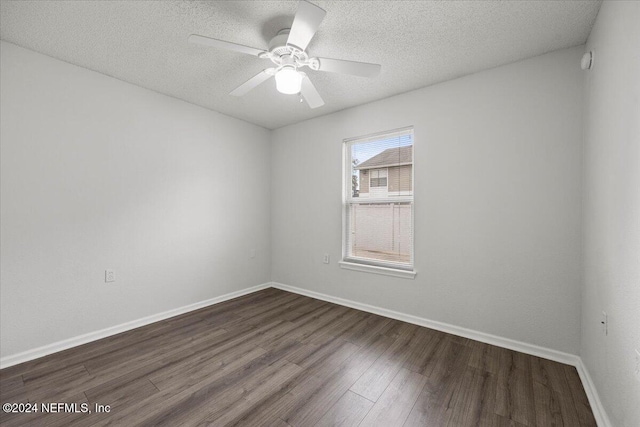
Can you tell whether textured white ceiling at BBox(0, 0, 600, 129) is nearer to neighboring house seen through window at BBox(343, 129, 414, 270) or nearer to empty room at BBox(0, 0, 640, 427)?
empty room at BBox(0, 0, 640, 427)

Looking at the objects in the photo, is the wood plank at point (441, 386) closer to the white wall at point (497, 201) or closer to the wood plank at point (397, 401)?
the wood plank at point (397, 401)

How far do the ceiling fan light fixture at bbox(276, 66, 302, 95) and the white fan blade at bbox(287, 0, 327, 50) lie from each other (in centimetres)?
22

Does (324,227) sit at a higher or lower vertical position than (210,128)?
lower

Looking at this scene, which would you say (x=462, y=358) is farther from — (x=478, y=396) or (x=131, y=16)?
(x=131, y=16)

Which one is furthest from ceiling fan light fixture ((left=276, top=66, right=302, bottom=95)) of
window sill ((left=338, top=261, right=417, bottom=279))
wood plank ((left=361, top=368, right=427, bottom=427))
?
wood plank ((left=361, top=368, right=427, bottom=427))

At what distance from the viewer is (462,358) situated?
7.18 feet

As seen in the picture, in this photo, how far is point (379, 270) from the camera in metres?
3.15

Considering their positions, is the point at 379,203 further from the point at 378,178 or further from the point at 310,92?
the point at 310,92

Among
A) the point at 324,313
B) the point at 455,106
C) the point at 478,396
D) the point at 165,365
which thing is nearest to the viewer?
the point at 478,396

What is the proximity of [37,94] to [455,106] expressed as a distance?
378 centimetres

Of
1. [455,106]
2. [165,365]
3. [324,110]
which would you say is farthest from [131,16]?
[455,106]

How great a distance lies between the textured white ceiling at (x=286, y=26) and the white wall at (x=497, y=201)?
0.87ft

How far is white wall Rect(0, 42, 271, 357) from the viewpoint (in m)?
2.14

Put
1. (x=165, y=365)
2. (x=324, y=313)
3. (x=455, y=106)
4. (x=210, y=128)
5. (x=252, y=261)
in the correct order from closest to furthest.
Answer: (x=165, y=365)
(x=455, y=106)
(x=324, y=313)
(x=210, y=128)
(x=252, y=261)
